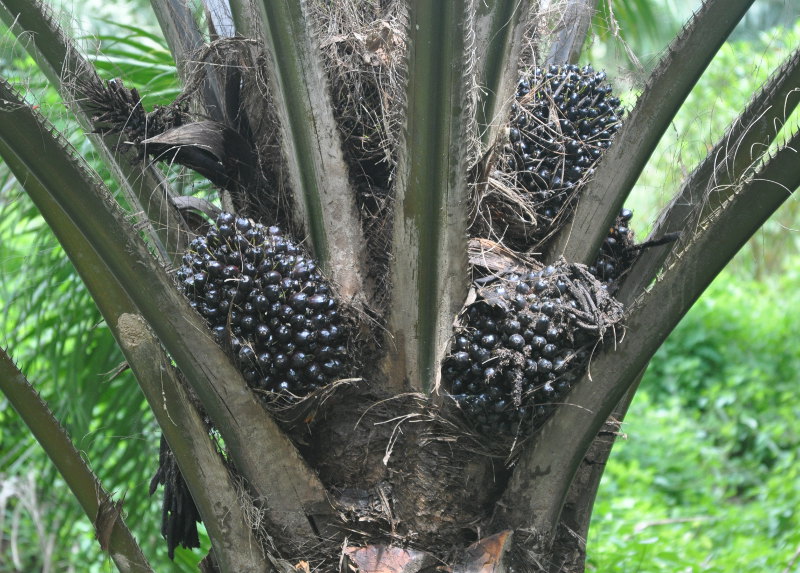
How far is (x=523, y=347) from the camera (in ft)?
5.24

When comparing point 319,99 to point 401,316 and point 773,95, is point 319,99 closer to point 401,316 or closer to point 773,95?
point 401,316

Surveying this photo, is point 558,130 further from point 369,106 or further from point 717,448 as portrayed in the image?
point 717,448

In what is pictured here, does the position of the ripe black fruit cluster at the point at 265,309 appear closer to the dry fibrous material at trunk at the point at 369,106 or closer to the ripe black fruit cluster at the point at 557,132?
the dry fibrous material at trunk at the point at 369,106

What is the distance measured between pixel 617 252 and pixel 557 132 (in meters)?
0.33

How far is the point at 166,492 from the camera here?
1895mm

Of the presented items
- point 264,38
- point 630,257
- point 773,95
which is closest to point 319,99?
point 264,38

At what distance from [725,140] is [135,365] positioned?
1334mm

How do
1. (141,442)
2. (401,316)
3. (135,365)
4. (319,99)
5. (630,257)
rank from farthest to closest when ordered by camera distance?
(141,442) < (630,257) < (319,99) < (401,316) < (135,365)

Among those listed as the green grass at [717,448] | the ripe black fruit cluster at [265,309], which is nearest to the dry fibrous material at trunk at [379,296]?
the ripe black fruit cluster at [265,309]

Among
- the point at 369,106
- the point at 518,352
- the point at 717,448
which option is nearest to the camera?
the point at 518,352

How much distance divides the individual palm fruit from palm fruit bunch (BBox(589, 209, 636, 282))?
0.12 m

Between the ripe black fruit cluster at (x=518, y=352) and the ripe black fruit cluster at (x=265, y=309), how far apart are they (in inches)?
10.6

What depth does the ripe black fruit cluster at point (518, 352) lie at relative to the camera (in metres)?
A: 1.59

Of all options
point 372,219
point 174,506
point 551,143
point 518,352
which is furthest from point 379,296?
point 174,506
